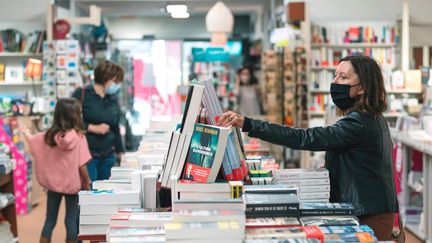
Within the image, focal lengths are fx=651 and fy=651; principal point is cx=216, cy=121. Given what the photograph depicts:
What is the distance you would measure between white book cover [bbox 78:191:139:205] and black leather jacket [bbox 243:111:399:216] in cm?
60

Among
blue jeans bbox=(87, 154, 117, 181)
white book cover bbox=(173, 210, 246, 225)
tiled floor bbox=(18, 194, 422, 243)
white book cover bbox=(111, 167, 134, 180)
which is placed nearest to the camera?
white book cover bbox=(173, 210, 246, 225)

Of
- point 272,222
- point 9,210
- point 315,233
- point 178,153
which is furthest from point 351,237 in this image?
point 9,210

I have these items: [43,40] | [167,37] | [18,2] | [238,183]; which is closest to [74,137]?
[238,183]

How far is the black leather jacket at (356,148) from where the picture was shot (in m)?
3.02

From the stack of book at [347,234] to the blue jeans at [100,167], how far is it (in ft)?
12.1

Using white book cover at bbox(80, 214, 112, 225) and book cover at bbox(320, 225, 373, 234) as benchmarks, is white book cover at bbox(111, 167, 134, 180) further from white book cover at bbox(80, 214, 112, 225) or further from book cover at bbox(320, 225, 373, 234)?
book cover at bbox(320, 225, 373, 234)

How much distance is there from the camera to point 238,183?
2832 millimetres

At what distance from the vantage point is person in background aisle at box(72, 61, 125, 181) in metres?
5.91

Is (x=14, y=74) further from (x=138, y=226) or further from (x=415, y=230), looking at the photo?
(x=138, y=226)

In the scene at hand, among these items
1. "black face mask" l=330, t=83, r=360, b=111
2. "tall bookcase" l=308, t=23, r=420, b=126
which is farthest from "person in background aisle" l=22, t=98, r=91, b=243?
"tall bookcase" l=308, t=23, r=420, b=126

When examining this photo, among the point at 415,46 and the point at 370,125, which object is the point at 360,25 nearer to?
the point at 415,46

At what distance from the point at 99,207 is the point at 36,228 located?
4114mm

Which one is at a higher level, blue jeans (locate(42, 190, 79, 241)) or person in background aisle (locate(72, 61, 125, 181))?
person in background aisle (locate(72, 61, 125, 181))

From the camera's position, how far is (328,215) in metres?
2.73
